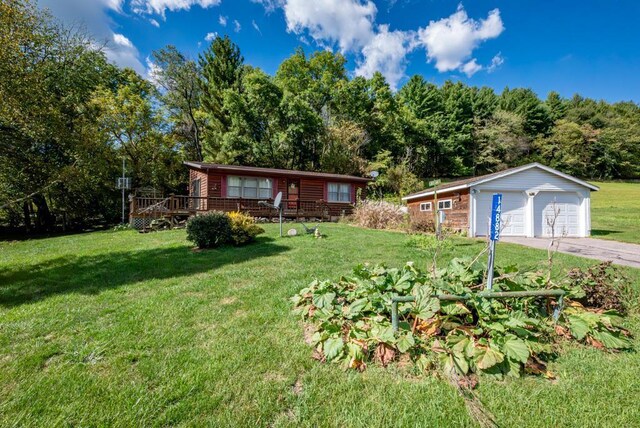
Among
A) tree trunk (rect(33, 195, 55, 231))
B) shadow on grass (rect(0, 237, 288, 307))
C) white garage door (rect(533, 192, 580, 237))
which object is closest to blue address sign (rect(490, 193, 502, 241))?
shadow on grass (rect(0, 237, 288, 307))

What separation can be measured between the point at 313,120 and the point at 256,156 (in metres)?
5.71

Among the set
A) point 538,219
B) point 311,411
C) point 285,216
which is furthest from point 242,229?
point 538,219

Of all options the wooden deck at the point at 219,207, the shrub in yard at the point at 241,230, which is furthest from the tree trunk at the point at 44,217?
the shrub in yard at the point at 241,230

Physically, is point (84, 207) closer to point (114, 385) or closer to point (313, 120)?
point (313, 120)

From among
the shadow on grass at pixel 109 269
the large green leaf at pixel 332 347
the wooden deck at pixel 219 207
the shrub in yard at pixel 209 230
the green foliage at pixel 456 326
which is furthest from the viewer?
the wooden deck at pixel 219 207

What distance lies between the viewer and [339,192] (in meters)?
18.3

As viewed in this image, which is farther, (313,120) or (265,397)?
(313,120)

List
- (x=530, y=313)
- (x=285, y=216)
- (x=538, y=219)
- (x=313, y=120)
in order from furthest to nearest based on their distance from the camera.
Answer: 1. (x=313, y=120)
2. (x=285, y=216)
3. (x=538, y=219)
4. (x=530, y=313)

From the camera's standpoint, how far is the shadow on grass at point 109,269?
4277 millimetres

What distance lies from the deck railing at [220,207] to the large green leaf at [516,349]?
12.7 meters

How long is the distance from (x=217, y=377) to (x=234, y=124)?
22.3 meters

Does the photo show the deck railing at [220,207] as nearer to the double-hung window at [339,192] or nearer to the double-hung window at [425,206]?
the double-hung window at [339,192]

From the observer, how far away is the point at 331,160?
23.6 metres

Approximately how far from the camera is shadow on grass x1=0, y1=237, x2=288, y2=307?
168 inches
